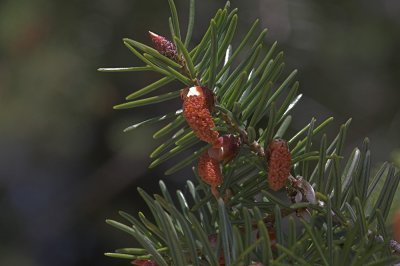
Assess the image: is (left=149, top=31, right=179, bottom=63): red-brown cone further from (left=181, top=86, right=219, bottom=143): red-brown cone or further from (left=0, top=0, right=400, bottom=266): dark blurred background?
(left=0, top=0, right=400, bottom=266): dark blurred background

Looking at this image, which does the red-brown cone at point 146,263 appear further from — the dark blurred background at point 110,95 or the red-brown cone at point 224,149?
the dark blurred background at point 110,95

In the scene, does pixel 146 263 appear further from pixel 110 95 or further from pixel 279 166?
pixel 110 95

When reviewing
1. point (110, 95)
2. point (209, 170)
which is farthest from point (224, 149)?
point (110, 95)

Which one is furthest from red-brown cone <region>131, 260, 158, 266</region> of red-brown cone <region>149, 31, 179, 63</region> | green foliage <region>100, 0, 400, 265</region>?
red-brown cone <region>149, 31, 179, 63</region>

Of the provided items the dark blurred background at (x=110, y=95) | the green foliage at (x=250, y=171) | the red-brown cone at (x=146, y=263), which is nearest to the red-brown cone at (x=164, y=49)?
the green foliage at (x=250, y=171)

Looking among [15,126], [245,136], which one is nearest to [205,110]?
[245,136]

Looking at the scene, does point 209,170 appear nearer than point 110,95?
Yes

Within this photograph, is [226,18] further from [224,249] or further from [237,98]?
[224,249]
